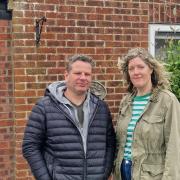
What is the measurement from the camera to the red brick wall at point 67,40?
15.4 ft

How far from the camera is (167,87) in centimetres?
340

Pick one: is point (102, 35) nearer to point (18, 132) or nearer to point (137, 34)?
point (137, 34)

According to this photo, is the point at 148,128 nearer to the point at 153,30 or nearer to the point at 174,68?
the point at 174,68

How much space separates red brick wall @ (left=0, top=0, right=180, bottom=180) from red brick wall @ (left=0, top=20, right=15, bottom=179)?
1 cm

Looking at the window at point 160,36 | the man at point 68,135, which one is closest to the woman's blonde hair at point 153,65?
the man at point 68,135

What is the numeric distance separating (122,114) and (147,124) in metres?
0.31

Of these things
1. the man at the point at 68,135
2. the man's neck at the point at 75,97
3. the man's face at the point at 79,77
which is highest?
the man's face at the point at 79,77

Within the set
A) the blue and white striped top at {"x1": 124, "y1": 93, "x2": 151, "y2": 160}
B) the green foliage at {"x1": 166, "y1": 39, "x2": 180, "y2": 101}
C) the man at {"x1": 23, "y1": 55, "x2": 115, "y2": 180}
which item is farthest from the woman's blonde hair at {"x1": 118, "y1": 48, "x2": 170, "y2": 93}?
the green foliage at {"x1": 166, "y1": 39, "x2": 180, "y2": 101}

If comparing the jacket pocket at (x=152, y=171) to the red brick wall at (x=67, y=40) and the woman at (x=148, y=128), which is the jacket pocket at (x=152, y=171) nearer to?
the woman at (x=148, y=128)

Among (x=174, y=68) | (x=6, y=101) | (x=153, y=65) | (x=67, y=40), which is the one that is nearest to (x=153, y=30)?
(x=67, y=40)

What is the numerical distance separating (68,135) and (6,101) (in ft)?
5.71

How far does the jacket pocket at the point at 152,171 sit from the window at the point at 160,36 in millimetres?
2451

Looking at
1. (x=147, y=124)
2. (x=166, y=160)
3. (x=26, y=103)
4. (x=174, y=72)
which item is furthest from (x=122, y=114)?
(x=26, y=103)

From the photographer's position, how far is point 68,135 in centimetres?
316
